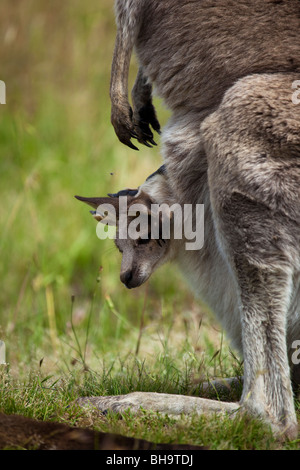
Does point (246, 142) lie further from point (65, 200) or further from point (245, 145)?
point (65, 200)

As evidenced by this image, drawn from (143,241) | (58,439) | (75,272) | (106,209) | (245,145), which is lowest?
(58,439)

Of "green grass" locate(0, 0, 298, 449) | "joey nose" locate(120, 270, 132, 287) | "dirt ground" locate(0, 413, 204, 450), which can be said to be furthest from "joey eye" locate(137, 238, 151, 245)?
"dirt ground" locate(0, 413, 204, 450)

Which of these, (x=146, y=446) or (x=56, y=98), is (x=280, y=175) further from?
(x=56, y=98)

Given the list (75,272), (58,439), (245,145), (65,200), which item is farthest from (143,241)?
(65,200)

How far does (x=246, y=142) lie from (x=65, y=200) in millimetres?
4259

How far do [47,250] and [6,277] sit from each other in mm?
466

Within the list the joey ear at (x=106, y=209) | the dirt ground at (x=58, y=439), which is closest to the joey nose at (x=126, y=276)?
the joey ear at (x=106, y=209)

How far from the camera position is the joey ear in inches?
142

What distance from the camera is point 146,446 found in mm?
2412

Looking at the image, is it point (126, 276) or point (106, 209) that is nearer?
point (126, 276)

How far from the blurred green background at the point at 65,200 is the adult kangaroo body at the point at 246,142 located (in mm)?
727

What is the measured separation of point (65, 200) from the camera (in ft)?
23.0

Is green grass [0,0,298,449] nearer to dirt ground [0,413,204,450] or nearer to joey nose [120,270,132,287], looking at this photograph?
dirt ground [0,413,204,450]

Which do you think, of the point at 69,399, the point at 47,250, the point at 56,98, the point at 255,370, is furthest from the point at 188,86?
the point at 56,98
